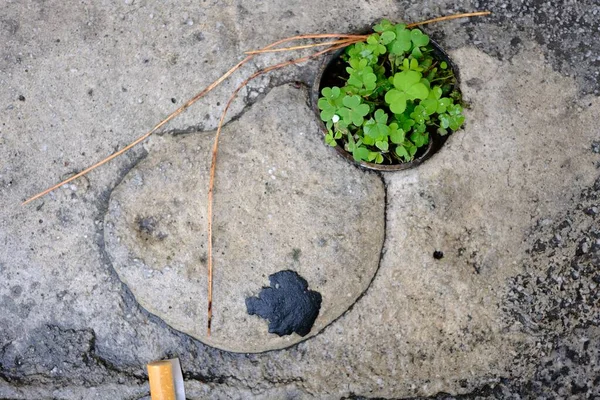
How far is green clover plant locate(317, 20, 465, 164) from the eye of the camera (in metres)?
2.10

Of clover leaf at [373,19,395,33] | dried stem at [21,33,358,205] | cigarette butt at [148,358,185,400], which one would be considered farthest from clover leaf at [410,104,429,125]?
cigarette butt at [148,358,185,400]

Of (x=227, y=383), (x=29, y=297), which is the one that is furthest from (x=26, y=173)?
(x=227, y=383)

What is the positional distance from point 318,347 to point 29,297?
3.96ft

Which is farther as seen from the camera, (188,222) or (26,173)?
(26,173)

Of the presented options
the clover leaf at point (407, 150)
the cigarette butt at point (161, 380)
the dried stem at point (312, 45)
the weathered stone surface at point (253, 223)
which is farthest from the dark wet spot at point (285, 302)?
the dried stem at point (312, 45)

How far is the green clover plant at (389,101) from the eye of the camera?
210 centimetres

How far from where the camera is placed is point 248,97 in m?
2.31

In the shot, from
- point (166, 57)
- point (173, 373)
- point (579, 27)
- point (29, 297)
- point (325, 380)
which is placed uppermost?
point (166, 57)

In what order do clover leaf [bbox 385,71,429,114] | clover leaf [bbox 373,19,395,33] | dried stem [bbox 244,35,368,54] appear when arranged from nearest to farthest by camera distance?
clover leaf [bbox 385,71,429,114] → clover leaf [bbox 373,19,395,33] → dried stem [bbox 244,35,368,54]

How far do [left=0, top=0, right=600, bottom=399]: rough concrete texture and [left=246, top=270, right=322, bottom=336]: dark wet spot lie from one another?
0.15 m

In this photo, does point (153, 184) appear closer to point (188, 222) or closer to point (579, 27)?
point (188, 222)

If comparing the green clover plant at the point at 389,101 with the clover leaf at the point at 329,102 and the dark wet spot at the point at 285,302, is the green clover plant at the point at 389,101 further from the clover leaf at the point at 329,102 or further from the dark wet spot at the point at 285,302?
the dark wet spot at the point at 285,302

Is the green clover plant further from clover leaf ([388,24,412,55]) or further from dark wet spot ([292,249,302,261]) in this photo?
dark wet spot ([292,249,302,261])

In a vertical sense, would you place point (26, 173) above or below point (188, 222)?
above
